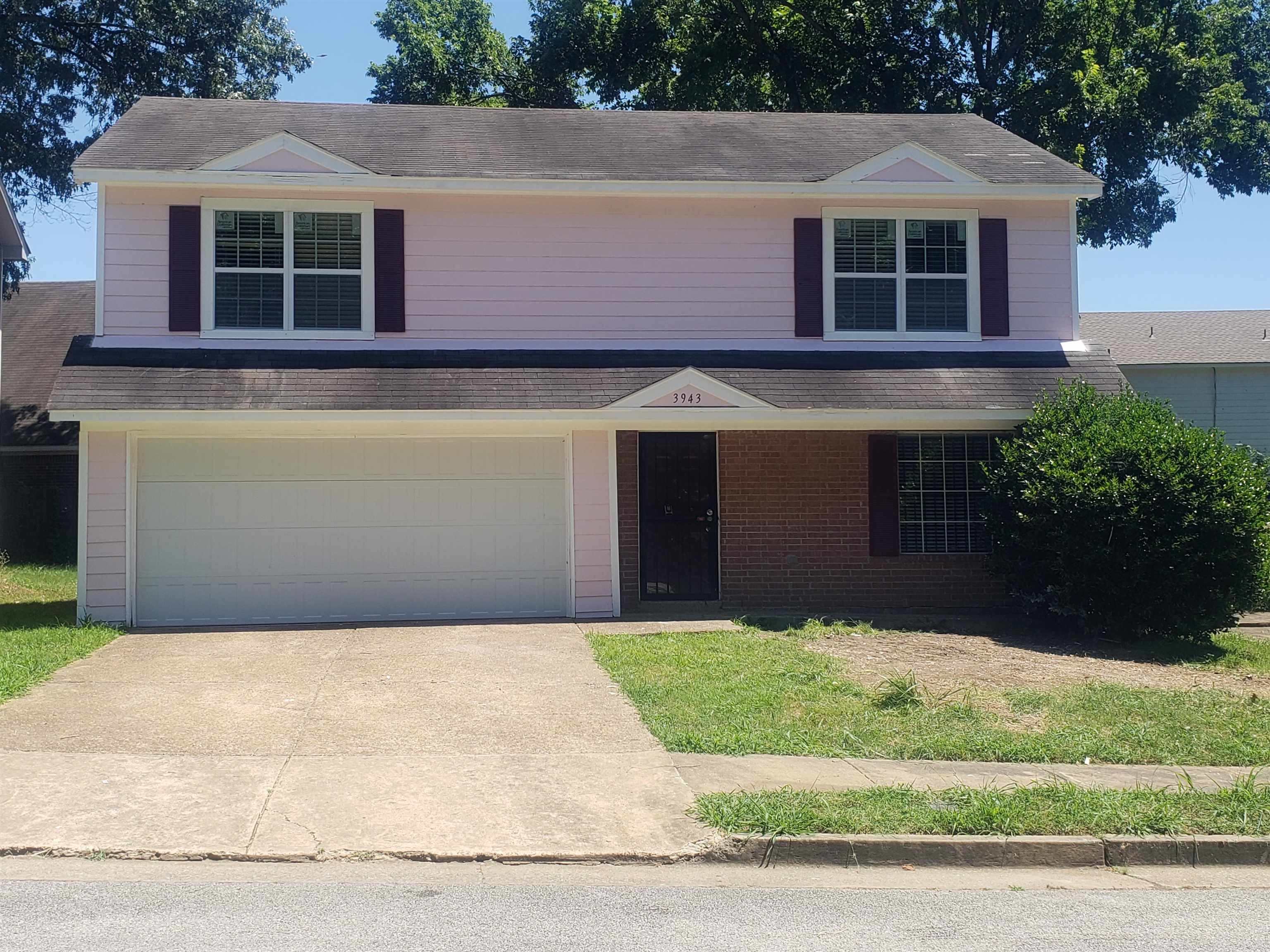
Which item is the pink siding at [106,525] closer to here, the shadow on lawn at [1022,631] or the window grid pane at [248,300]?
the window grid pane at [248,300]

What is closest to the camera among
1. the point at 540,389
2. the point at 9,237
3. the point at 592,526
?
the point at 540,389

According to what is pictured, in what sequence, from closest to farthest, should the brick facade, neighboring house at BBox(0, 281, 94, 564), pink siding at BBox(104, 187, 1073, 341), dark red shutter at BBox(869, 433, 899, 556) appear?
pink siding at BBox(104, 187, 1073, 341), the brick facade, dark red shutter at BBox(869, 433, 899, 556), neighboring house at BBox(0, 281, 94, 564)

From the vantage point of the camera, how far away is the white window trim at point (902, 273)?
14.4m

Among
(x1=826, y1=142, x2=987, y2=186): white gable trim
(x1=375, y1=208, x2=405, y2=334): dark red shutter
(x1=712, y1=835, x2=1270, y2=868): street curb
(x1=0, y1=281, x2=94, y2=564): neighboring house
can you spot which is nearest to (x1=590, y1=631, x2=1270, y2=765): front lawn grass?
(x1=712, y1=835, x2=1270, y2=868): street curb

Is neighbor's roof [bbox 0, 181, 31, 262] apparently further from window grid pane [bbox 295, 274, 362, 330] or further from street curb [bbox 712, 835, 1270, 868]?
street curb [bbox 712, 835, 1270, 868]

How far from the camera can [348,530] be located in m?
13.3

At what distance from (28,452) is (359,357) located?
1225cm

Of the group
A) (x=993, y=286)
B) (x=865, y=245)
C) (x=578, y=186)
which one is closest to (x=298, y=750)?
(x=578, y=186)

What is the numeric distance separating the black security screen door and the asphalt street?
833cm

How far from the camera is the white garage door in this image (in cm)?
1308

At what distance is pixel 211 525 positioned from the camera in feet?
43.1

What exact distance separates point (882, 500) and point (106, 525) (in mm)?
8720

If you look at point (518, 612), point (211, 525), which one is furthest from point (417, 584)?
point (211, 525)

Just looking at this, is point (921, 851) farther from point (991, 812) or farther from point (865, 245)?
point (865, 245)
